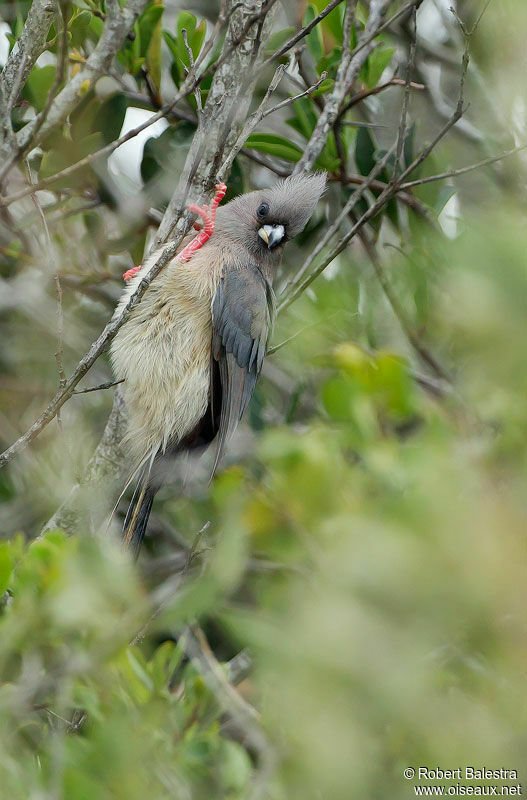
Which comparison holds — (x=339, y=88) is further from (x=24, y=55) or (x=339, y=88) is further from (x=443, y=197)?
(x=24, y=55)

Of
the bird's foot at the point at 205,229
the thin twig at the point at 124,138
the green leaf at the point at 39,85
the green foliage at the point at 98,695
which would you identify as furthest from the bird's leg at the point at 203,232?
the green foliage at the point at 98,695

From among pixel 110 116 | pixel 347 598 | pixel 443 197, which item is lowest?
pixel 443 197

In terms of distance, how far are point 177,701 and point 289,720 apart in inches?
43.3

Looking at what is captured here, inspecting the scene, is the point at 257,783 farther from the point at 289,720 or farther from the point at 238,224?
the point at 238,224

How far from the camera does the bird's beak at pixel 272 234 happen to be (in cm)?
404

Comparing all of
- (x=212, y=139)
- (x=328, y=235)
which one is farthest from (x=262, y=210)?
(x=212, y=139)

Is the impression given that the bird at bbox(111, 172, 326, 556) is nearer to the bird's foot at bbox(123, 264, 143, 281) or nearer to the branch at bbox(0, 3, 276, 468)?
the bird's foot at bbox(123, 264, 143, 281)

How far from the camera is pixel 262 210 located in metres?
4.09

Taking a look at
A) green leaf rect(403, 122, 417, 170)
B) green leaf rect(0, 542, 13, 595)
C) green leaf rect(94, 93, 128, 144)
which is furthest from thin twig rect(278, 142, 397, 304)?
green leaf rect(0, 542, 13, 595)

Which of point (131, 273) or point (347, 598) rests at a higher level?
point (347, 598)

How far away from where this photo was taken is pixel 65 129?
3566 mm

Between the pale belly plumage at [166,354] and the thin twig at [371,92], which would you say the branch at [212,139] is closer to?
the pale belly plumage at [166,354]

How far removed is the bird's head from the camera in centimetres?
379

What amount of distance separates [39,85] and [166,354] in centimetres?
126
